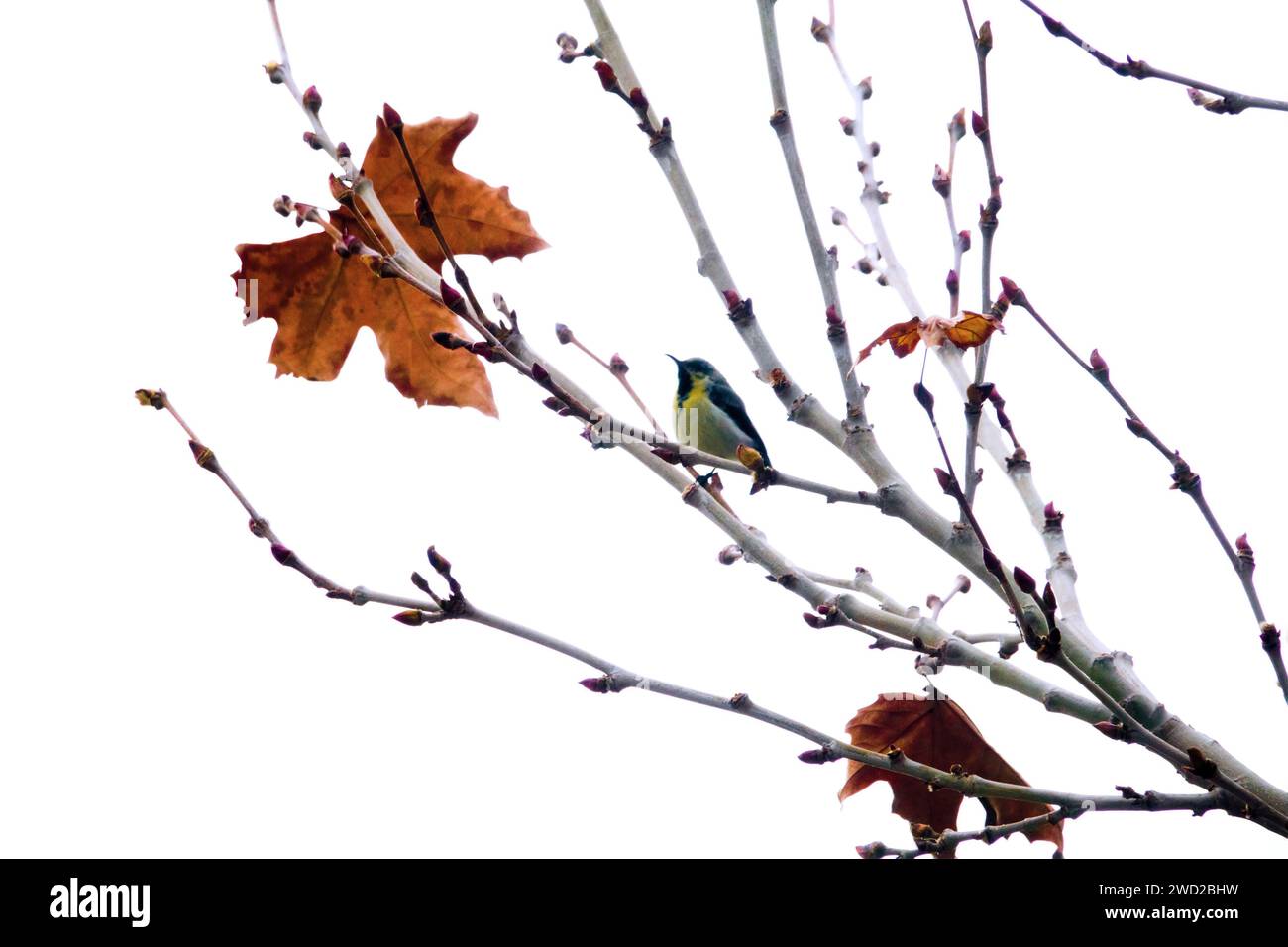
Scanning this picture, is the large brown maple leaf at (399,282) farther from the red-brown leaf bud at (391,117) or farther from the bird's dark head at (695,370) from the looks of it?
the bird's dark head at (695,370)

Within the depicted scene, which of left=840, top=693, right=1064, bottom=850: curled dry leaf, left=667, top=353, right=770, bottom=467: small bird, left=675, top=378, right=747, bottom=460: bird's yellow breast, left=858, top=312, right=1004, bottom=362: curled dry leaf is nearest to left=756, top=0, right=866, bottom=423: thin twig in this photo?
left=858, top=312, right=1004, bottom=362: curled dry leaf

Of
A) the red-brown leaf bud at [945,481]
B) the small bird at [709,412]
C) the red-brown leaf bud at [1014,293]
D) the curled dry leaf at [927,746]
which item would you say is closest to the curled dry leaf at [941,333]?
the red-brown leaf bud at [1014,293]

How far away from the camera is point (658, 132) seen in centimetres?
261

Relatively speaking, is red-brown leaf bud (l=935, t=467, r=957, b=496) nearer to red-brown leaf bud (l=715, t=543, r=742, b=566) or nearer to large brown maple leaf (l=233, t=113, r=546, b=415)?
red-brown leaf bud (l=715, t=543, r=742, b=566)

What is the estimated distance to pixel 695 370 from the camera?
5641mm

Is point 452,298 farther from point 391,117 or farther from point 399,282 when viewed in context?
point 399,282

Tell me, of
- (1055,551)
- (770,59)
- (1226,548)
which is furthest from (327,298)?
(1226,548)

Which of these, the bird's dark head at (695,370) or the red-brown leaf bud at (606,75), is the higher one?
the bird's dark head at (695,370)

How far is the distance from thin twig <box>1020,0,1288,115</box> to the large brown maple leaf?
53.8 inches

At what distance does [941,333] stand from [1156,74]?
76 centimetres

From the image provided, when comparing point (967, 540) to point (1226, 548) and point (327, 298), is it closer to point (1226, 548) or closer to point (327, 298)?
point (1226, 548)

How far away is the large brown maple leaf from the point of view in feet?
10.5

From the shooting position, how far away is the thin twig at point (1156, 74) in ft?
8.13

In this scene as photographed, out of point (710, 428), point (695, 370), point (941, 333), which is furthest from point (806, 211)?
point (695, 370)
